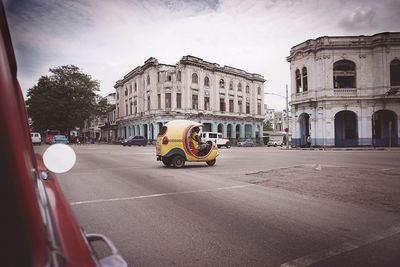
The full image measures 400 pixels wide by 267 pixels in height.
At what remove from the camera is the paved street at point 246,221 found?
3.27 meters

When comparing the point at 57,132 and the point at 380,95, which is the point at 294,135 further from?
the point at 57,132

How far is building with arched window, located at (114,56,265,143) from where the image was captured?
147 ft

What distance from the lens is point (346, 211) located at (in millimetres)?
5230

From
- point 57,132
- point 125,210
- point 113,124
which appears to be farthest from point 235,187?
point 113,124

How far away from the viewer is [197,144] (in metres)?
13.4

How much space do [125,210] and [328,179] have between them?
6466 millimetres

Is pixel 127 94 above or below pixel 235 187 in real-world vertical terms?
above

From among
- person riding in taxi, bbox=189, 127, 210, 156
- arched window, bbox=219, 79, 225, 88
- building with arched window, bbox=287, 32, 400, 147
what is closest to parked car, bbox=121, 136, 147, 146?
arched window, bbox=219, 79, 225, 88

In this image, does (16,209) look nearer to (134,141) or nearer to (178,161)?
(178,161)

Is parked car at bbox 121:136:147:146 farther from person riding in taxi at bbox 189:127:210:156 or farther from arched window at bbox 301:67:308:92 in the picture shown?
person riding in taxi at bbox 189:127:210:156

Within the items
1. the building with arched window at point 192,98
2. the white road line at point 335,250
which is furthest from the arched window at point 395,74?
the white road line at point 335,250

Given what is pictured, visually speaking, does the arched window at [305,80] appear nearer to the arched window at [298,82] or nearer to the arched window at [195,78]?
the arched window at [298,82]

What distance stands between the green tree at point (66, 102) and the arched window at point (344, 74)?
1558 inches

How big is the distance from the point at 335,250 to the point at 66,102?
176 feet
